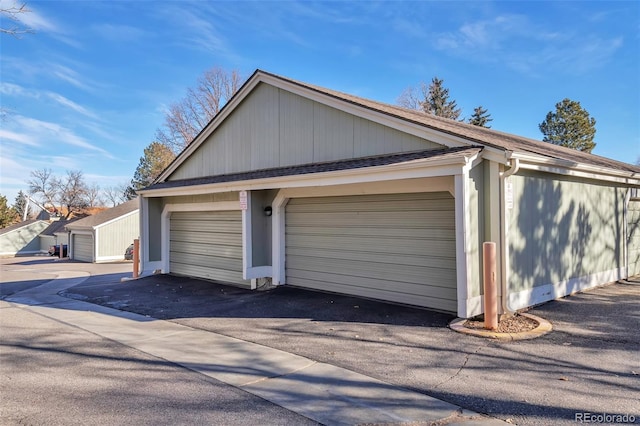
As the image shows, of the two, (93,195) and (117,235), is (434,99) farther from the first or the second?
(93,195)

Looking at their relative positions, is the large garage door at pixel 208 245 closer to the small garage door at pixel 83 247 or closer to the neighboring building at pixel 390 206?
the neighboring building at pixel 390 206

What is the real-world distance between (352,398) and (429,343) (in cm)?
201

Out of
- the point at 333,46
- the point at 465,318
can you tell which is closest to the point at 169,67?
the point at 333,46

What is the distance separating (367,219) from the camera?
8.58m

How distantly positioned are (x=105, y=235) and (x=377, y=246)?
73.6 ft

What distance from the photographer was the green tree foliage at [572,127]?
36.0 meters

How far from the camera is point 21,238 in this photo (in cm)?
3631

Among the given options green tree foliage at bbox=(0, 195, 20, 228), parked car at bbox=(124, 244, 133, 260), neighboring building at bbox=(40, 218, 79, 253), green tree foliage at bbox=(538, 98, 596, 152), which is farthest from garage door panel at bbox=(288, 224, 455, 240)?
green tree foliage at bbox=(0, 195, 20, 228)

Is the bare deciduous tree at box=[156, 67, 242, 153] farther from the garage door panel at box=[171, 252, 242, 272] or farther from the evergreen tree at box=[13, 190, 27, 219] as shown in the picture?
the evergreen tree at box=[13, 190, 27, 219]

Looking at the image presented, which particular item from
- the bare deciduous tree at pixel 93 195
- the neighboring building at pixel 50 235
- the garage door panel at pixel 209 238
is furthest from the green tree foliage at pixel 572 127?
the bare deciduous tree at pixel 93 195

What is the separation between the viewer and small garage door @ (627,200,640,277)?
10594mm

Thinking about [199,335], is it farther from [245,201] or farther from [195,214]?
[195,214]

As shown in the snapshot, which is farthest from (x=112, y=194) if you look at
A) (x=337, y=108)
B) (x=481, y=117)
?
(x=337, y=108)

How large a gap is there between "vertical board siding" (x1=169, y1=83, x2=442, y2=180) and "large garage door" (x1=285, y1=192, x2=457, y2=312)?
1046 mm
